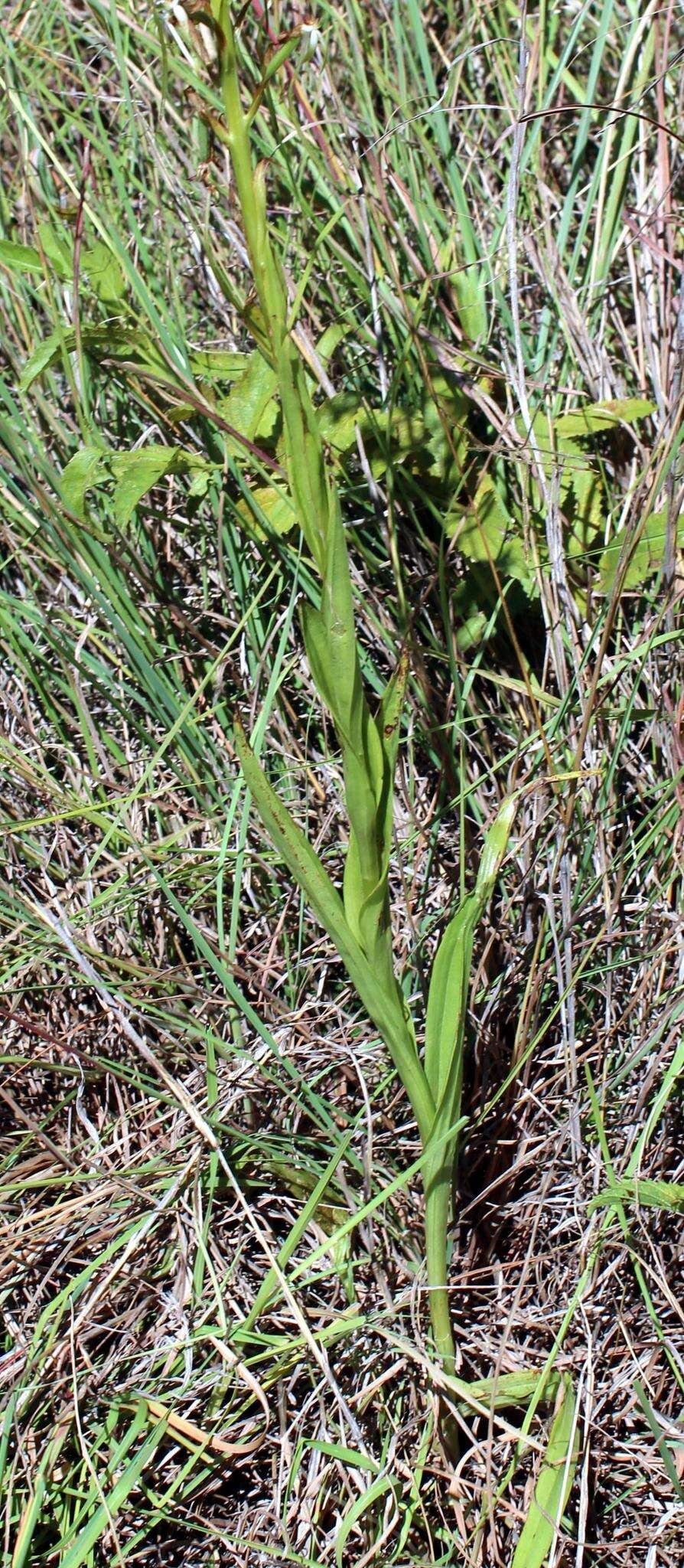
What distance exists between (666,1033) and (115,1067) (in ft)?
2.08

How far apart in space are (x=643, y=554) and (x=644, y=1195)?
672 millimetres

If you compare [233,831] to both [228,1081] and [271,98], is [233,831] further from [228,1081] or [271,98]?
[271,98]

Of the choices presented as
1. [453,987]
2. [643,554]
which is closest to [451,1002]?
[453,987]

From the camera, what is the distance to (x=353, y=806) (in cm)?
82

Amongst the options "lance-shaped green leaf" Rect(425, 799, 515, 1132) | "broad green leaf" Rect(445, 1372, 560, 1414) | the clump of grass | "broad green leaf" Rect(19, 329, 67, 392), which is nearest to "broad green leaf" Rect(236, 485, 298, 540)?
the clump of grass

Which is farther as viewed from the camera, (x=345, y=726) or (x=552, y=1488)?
(x=552, y=1488)

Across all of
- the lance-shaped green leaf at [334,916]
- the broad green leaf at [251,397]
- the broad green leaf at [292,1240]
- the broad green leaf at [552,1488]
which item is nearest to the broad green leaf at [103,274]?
the broad green leaf at [251,397]

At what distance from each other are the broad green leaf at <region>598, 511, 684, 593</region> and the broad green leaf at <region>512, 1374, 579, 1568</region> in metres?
0.82

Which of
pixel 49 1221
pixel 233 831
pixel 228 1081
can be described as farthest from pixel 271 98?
pixel 49 1221

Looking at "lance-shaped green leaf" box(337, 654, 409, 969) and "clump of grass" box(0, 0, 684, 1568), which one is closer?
"lance-shaped green leaf" box(337, 654, 409, 969)

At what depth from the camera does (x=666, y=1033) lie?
120 centimetres

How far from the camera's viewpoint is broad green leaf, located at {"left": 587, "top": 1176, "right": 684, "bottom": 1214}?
1061 mm

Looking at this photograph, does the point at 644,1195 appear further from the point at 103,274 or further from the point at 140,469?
the point at 103,274

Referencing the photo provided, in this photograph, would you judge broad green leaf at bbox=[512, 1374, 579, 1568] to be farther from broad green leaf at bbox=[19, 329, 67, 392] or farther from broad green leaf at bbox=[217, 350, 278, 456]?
broad green leaf at bbox=[19, 329, 67, 392]
